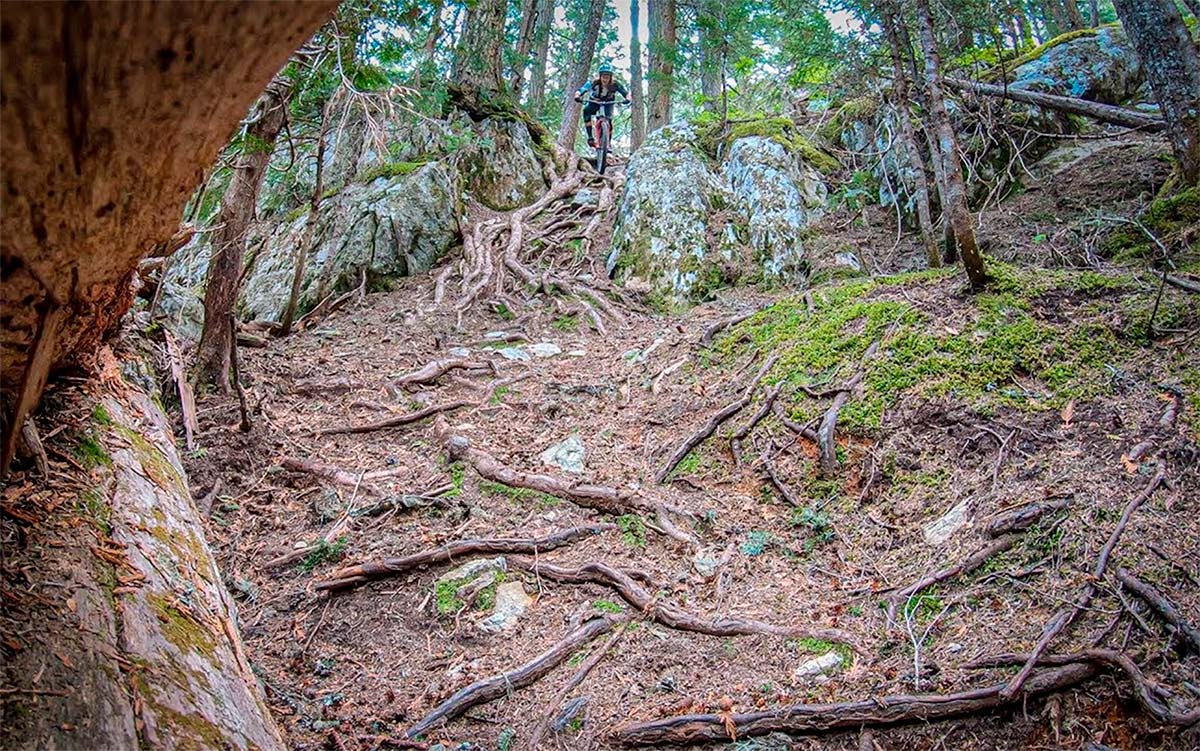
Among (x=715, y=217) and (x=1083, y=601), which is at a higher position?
(x=715, y=217)

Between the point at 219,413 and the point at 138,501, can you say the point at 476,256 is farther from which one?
the point at 138,501

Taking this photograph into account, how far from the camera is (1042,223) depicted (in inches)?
282

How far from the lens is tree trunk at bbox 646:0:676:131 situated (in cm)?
1404

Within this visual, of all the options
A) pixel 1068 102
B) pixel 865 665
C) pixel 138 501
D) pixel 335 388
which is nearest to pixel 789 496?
pixel 865 665

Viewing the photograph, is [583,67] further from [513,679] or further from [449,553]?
[513,679]

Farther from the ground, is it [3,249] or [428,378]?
[3,249]

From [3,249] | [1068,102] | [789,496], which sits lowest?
[789,496]

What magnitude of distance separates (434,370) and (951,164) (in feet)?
17.8

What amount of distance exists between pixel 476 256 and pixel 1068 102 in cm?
823

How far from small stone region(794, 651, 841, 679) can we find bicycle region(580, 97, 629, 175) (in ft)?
38.8

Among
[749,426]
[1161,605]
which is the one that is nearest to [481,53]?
[749,426]

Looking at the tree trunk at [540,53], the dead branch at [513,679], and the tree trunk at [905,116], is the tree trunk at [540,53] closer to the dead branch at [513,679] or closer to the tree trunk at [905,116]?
the tree trunk at [905,116]

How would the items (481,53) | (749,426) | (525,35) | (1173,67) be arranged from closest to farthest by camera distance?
(749,426), (1173,67), (481,53), (525,35)

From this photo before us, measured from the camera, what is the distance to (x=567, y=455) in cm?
554
